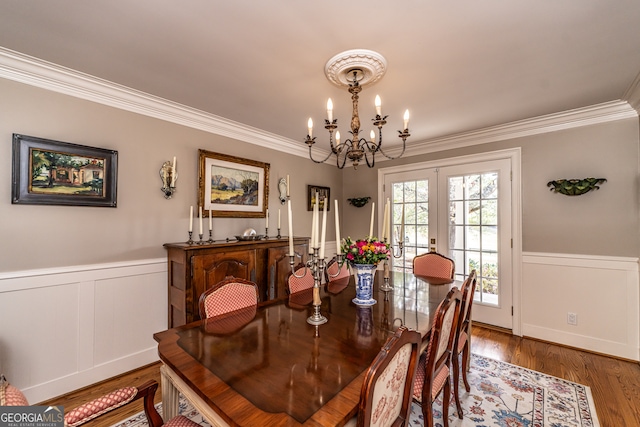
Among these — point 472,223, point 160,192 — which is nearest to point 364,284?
point 160,192

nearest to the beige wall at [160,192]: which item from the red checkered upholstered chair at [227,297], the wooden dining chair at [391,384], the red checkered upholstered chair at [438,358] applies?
the red checkered upholstered chair at [227,297]

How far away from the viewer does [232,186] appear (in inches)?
120

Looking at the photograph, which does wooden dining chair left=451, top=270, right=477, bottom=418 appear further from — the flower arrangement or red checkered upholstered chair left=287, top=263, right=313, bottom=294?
red checkered upholstered chair left=287, top=263, right=313, bottom=294

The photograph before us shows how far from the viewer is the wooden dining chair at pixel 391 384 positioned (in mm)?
765

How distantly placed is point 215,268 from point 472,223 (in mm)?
3076

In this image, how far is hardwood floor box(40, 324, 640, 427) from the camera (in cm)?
185

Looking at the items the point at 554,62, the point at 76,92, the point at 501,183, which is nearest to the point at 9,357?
the point at 76,92

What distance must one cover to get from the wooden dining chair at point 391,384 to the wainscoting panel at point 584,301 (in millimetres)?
2774

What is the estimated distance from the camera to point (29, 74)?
6.11ft

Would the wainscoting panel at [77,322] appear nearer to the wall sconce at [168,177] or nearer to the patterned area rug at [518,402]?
the wall sconce at [168,177]

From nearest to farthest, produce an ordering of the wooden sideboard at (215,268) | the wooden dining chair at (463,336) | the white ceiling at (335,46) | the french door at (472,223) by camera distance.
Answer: the white ceiling at (335,46) → the wooden dining chair at (463,336) → the wooden sideboard at (215,268) → the french door at (472,223)

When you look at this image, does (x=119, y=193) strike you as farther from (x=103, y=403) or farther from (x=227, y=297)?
(x=103, y=403)

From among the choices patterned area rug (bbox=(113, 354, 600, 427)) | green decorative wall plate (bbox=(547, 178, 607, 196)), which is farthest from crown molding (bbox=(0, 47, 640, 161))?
patterned area rug (bbox=(113, 354, 600, 427))

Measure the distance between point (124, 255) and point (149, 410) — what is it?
160 cm
